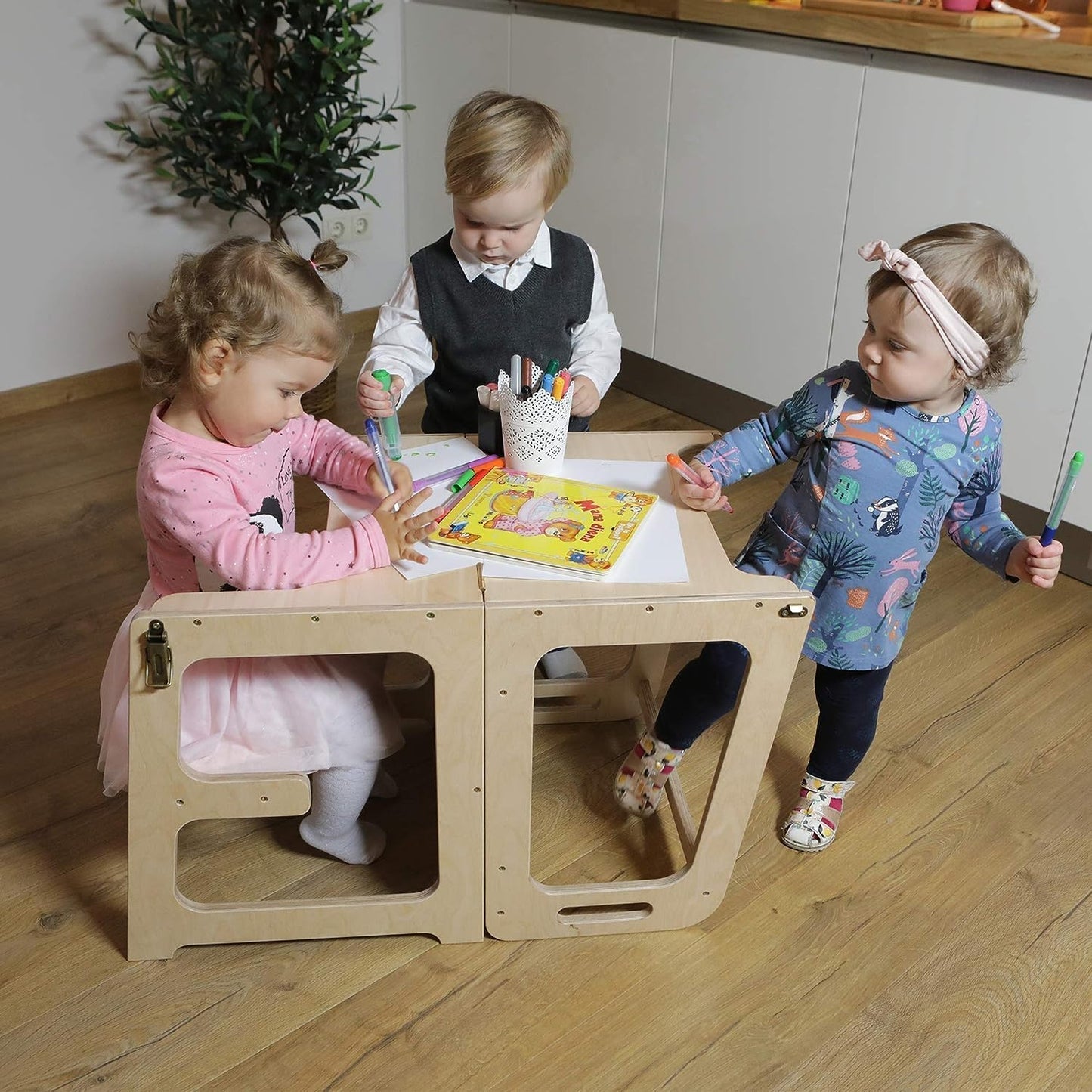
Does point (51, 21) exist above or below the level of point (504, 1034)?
above

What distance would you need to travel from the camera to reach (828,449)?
139 centimetres

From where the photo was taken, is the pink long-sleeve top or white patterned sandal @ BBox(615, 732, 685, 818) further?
white patterned sandal @ BBox(615, 732, 685, 818)

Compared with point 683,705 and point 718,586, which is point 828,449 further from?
point 683,705

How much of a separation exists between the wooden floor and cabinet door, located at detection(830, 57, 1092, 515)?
0.51 meters

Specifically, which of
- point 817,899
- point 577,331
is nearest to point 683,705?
point 817,899

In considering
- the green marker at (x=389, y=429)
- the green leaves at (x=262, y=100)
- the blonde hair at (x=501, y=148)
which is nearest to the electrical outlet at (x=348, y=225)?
the green leaves at (x=262, y=100)

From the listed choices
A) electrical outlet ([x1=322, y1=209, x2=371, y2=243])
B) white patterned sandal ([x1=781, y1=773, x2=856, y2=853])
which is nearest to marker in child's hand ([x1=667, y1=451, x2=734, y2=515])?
white patterned sandal ([x1=781, y1=773, x2=856, y2=853])

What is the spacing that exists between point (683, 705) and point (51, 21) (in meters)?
2.08

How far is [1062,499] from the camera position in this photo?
1.25 m

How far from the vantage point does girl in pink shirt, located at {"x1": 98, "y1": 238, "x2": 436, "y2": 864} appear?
1216mm

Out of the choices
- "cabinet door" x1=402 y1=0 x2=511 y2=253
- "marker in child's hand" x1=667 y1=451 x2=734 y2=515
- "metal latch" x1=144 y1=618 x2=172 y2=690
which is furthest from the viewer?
"cabinet door" x1=402 y1=0 x2=511 y2=253

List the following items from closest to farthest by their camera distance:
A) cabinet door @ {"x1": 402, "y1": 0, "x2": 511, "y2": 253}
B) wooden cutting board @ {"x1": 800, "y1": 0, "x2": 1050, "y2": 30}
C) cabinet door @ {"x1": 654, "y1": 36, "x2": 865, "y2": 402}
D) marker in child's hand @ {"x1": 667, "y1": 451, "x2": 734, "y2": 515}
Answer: marker in child's hand @ {"x1": 667, "y1": 451, "x2": 734, "y2": 515}
wooden cutting board @ {"x1": 800, "y1": 0, "x2": 1050, "y2": 30}
cabinet door @ {"x1": 654, "y1": 36, "x2": 865, "y2": 402}
cabinet door @ {"x1": 402, "y1": 0, "x2": 511, "y2": 253}

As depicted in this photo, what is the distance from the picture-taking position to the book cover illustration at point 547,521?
Result: 1.24 metres

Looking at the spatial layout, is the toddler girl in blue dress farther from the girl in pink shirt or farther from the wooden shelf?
the wooden shelf
